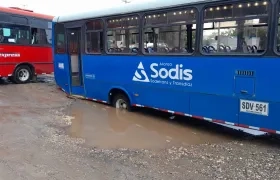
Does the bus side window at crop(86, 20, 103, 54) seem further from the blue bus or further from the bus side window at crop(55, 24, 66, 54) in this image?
the bus side window at crop(55, 24, 66, 54)

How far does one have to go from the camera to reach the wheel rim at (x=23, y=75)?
13.6 meters

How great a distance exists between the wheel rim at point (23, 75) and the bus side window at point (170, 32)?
27.0 ft

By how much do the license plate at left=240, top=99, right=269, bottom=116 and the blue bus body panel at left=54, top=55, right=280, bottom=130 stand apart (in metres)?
0.06

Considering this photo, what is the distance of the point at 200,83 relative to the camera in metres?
6.12

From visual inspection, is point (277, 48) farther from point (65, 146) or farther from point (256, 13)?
point (65, 146)

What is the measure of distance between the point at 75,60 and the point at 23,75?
503 centimetres

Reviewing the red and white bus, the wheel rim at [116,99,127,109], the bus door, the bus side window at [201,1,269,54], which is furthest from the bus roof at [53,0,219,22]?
the red and white bus

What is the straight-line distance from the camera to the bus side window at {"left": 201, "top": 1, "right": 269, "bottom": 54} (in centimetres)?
517

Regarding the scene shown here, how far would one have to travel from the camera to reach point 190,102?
21.0 ft

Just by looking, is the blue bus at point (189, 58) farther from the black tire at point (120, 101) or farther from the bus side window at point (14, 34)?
the bus side window at point (14, 34)

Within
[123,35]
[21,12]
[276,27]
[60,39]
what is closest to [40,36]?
[21,12]

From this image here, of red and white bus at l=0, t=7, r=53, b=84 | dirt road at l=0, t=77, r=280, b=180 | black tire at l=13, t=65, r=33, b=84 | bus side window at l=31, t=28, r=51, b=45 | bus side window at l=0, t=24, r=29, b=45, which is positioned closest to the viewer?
dirt road at l=0, t=77, r=280, b=180

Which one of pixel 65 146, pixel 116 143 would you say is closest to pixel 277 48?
pixel 116 143

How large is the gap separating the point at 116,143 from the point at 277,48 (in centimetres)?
316
